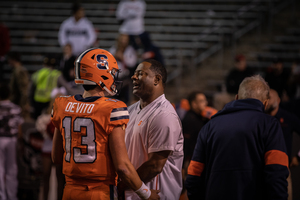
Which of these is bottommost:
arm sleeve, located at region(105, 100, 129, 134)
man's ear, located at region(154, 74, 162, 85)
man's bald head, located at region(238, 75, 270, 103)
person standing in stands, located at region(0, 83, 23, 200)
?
person standing in stands, located at region(0, 83, 23, 200)

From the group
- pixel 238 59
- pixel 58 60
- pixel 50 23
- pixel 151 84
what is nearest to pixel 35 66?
pixel 50 23

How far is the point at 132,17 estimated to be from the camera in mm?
9320

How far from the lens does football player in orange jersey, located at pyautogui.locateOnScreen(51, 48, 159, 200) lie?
8.07 feet

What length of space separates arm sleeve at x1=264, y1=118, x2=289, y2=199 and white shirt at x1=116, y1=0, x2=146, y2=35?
6.88 metres

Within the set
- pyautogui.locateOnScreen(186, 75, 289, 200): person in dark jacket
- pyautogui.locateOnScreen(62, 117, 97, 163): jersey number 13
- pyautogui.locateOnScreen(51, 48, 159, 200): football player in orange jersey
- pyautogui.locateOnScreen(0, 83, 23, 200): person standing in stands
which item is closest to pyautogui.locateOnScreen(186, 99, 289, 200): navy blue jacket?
pyautogui.locateOnScreen(186, 75, 289, 200): person in dark jacket

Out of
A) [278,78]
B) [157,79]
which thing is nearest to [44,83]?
[157,79]

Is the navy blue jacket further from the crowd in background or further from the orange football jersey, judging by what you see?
the crowd in background

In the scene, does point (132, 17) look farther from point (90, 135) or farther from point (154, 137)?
point (90, 135)

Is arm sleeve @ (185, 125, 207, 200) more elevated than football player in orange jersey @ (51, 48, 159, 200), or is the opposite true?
football player in orange jersey @ (51, 48, 159, 200)

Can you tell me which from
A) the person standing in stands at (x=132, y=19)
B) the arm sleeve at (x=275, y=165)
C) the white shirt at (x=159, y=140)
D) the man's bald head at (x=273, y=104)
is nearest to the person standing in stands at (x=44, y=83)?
the person standing in stands at (x=132, y=19)

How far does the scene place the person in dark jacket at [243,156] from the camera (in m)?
2.53

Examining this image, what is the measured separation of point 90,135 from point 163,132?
60 centimetres

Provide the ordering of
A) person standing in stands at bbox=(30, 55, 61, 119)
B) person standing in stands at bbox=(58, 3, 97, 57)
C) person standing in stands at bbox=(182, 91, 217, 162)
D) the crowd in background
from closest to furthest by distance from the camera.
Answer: the crowd in background
person standing in stands at bbox=(182, 91, 217, 162)
person standing in stands at bbox=(30, 55, 61, 119)
person standing in stands at bbox=(58, 3, 97, 57)

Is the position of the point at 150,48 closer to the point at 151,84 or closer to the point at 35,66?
the point at 35,66
